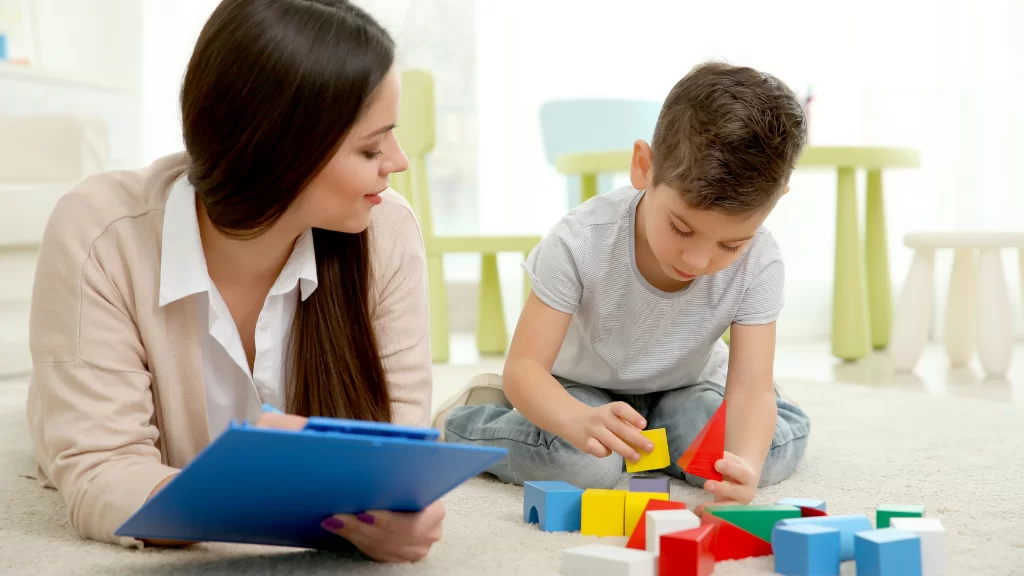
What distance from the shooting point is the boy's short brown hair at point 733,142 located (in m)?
1.13

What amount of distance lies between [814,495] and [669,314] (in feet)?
1.00

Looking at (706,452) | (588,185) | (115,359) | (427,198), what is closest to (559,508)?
(706,452)

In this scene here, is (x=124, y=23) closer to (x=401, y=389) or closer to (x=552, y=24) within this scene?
(x=552, y=24)

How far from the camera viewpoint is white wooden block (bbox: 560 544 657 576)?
0.84 meters

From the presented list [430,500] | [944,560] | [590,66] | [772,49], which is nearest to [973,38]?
[772,49]

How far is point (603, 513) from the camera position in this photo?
3.47ft

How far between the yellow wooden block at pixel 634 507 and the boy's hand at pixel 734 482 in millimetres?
74

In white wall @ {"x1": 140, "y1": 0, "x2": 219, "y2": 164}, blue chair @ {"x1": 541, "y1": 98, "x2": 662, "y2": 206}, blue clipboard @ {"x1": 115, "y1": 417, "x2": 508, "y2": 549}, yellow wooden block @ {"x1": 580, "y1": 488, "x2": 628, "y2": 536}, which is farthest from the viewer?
white wall @ {"x1": 140, "y1": 0, "x2": 219, "y2": 164}

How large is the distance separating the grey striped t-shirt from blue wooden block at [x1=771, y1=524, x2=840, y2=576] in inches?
17.5

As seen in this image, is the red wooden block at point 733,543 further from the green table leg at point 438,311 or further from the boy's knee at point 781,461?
the green table leg at point 438,311

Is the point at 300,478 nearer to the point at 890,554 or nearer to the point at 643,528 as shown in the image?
the point at 643,528

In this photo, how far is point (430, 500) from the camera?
86cm

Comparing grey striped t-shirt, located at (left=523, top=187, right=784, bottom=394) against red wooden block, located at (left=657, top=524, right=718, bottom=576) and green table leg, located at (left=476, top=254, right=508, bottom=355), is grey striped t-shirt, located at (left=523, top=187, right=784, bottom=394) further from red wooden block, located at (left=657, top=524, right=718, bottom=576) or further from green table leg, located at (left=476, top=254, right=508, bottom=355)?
green table leg, located at (left=476, top=254, right=508, bottom=355)

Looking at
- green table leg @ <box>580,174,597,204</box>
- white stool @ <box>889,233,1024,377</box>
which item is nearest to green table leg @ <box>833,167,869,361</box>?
white stool @ <box>889,233,1024,377</box>
